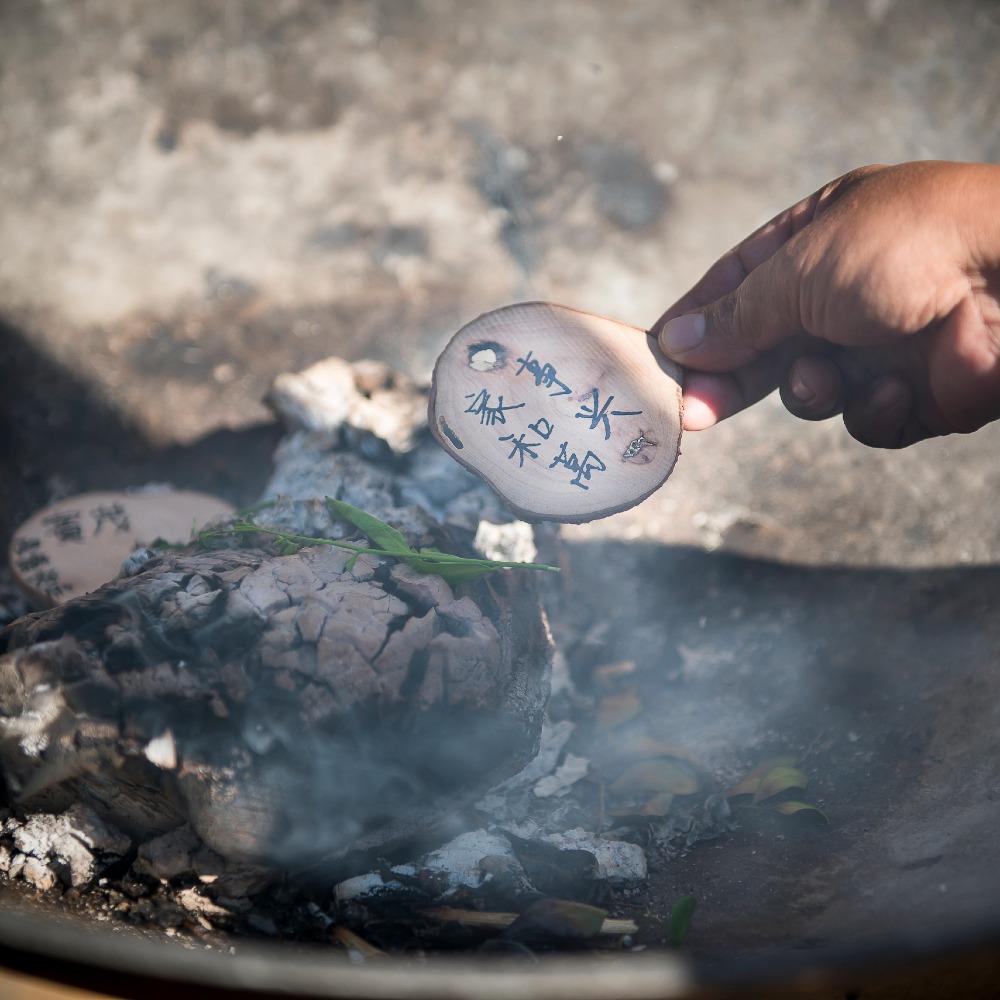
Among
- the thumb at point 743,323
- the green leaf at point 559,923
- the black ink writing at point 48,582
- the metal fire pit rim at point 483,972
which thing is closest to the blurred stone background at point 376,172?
the black ink writing at point 48,582

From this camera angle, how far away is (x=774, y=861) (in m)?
1.63

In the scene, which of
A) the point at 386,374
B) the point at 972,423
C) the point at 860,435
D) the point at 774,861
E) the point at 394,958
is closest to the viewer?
the point at 394,958

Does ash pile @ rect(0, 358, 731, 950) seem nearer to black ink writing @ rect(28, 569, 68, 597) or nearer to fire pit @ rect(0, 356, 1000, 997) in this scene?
fire pit @ rect(0, 356, 1000, 997)

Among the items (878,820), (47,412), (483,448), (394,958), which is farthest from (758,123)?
(394,958)

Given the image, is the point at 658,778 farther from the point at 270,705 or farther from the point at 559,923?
the point at 270,705

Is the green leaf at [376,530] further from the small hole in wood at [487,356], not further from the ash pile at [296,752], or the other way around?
the small hole in wood at [487,356]

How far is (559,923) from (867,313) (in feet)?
4.23

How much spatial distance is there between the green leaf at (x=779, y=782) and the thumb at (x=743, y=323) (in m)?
0.92

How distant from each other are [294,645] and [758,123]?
270 centimetres

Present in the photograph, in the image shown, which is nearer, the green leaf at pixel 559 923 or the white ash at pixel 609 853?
the green leaf at pixel 559 923

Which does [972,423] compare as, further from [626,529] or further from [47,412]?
[47,412]

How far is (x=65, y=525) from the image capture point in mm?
2266

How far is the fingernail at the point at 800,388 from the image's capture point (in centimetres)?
185

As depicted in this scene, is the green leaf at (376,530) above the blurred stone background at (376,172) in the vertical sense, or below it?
below
